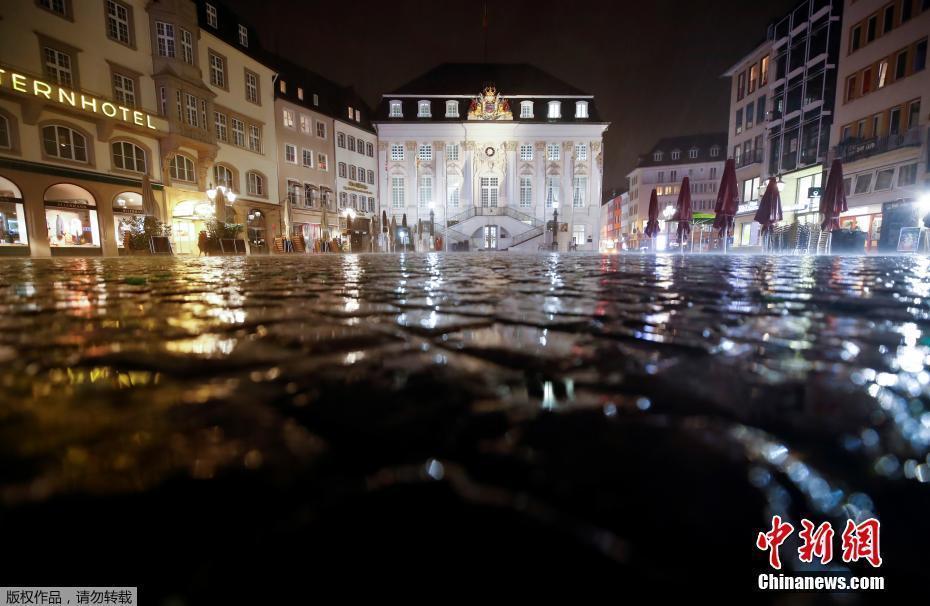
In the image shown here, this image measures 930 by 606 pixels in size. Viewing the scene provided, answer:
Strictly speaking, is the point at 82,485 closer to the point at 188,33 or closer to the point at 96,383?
the point at 96,383

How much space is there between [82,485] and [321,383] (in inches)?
21.7

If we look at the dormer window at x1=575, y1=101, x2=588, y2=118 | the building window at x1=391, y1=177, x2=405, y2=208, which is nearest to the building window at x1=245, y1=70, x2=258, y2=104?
the building window at x1=391, y1=177, x2=405, y2=208

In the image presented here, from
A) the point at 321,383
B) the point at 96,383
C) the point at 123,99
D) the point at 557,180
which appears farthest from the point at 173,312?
the point at 557,180

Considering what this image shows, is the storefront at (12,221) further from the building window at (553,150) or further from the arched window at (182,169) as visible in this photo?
the building window at (553,150)

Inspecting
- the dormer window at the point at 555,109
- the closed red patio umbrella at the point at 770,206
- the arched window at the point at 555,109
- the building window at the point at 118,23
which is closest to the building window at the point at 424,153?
the dormer window at the point at 555,109

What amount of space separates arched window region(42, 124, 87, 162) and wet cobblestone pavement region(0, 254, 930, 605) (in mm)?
24168

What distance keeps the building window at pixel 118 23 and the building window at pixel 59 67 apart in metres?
2.53

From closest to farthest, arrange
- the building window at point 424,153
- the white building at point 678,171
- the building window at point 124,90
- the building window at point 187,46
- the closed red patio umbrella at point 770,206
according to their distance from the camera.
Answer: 1. the closed red patio umbrella at point 770,206
2. the building window at point 124,90
3. the building window at point 187,46
4. the building window at point 424,153
5. the white building at point 678,171

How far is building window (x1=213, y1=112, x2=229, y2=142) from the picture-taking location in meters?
27.0

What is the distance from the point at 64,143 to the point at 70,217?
321 centimetres

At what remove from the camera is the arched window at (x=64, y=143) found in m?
18.9

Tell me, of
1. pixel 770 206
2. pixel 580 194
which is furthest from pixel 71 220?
pixel 580 194

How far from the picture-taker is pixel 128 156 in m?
21.9

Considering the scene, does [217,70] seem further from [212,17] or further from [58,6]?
[58,6]
